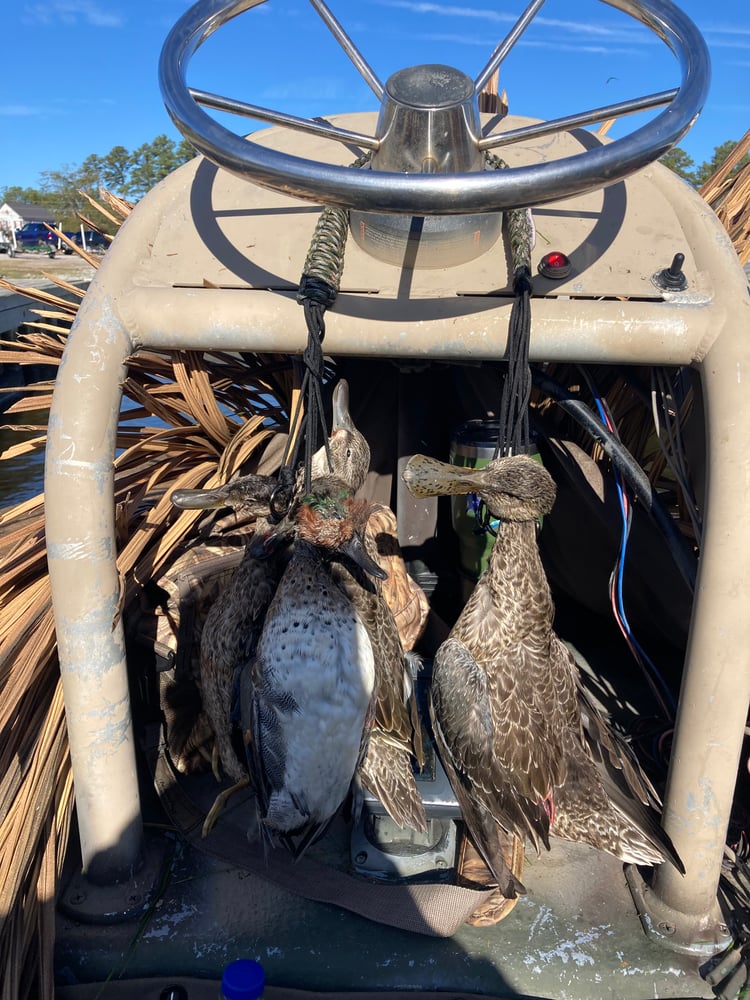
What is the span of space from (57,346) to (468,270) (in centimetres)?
154

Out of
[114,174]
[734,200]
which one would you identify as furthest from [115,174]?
[734,200]

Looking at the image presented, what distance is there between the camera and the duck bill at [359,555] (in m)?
1.68

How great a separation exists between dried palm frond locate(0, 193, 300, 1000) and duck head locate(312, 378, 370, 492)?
17.9 inches

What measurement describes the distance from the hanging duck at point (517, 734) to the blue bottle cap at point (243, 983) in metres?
0.62

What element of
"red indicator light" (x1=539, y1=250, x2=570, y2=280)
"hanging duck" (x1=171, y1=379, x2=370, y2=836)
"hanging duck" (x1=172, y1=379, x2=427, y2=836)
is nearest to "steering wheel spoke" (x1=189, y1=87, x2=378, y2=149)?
"red indicator light" (x1=539, y1=250, x2=570, y2=280)

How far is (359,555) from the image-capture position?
1.74m

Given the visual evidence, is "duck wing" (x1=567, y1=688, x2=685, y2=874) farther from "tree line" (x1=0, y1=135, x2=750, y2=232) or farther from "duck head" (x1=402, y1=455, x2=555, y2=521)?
"tree line" (x1=0, y1=135, x2=750, y2=232)

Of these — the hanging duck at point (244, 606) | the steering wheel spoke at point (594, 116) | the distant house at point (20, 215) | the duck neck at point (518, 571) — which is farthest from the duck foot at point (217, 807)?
the distant house at point (20, 215)

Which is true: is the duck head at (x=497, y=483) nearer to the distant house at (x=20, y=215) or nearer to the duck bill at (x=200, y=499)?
the duck bill at (x=200, y=499)

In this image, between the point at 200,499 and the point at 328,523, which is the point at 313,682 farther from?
the point at 200,499

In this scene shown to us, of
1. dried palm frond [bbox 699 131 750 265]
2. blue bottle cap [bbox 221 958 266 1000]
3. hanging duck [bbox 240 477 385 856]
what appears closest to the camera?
blue bottle cap [bbox 221 958 266 1000]

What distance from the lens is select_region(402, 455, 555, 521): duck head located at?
1.65 meters

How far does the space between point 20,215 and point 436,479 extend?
55.2m

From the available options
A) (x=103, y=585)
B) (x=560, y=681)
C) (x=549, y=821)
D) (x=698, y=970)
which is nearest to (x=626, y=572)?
(x=560, y=681)
